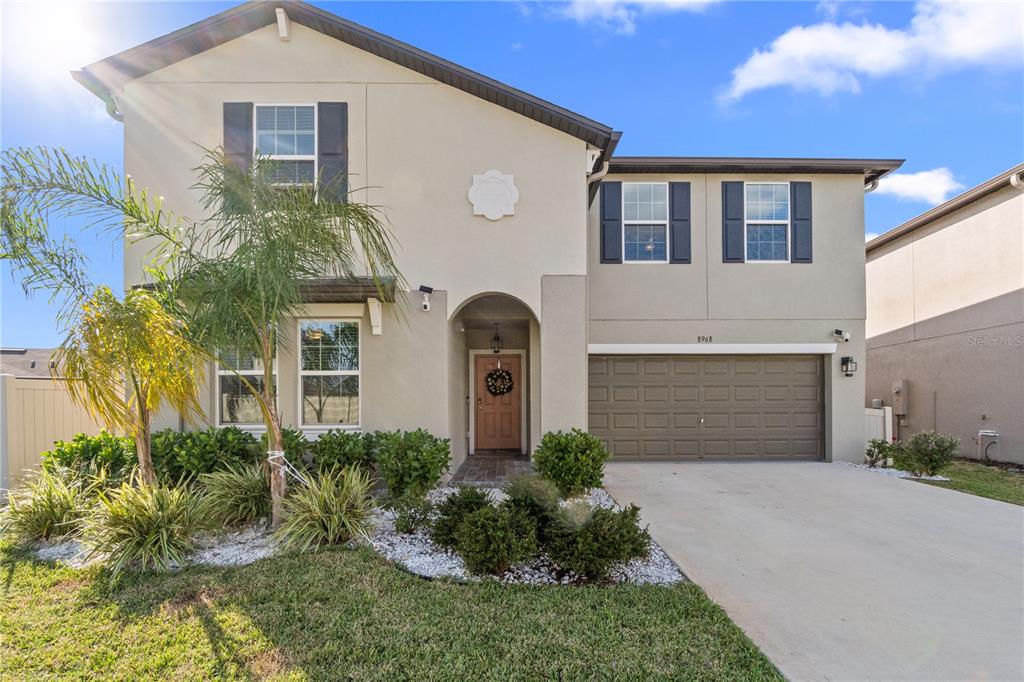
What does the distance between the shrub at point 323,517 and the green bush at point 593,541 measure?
6.98ft

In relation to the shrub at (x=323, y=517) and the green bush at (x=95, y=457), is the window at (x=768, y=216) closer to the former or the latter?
the shrub at (x=323, y=517)

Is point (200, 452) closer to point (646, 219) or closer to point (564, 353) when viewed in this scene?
point (564, 353)

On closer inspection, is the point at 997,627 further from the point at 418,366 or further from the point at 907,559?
the point at 418,366

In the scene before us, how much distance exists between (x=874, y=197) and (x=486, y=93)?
9.01m

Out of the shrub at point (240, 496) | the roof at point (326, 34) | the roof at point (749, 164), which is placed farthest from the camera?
the roof at point (749, 164)

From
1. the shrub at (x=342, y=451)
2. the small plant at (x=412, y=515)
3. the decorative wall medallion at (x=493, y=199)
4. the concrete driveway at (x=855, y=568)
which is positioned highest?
the decorative wall medallion at (x=493, y=199)

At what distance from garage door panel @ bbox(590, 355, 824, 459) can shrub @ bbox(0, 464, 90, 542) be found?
322 inches

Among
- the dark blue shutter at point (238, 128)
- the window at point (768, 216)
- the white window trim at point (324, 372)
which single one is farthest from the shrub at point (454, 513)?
the window at point (768, 216)

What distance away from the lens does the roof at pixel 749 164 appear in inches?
403

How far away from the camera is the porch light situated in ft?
36.9

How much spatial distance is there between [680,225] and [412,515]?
8079 mm

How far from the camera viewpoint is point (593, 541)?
433 centimetres

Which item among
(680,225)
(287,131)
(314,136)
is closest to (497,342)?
(680,225)

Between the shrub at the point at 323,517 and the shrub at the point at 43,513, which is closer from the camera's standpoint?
the shrub at the point at 323,517
